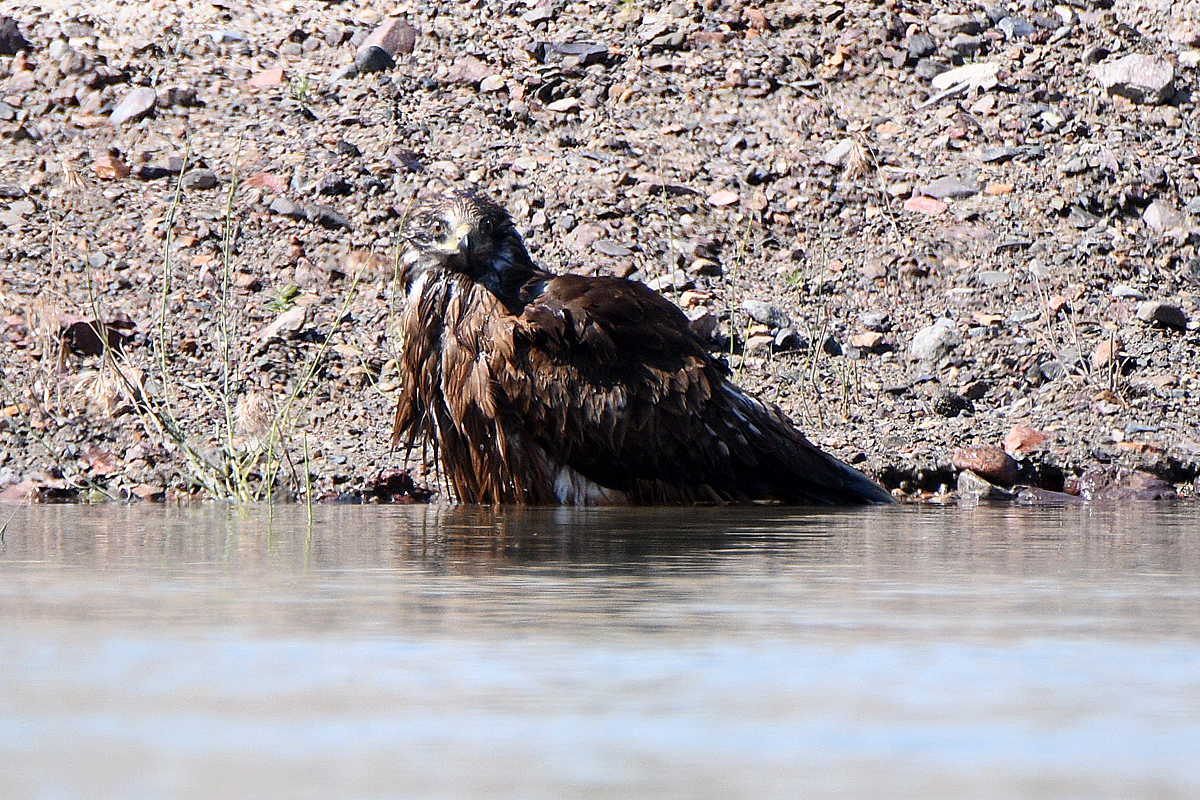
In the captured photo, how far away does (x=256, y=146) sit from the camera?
9625mm

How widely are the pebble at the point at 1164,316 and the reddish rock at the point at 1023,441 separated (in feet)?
5.09

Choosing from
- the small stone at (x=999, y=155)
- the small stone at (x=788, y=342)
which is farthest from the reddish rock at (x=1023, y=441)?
the small stone at (x=999, y=155)

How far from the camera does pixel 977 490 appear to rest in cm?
635

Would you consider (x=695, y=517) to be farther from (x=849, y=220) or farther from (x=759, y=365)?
(x=849, y=220)

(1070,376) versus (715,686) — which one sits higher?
(1070,376)

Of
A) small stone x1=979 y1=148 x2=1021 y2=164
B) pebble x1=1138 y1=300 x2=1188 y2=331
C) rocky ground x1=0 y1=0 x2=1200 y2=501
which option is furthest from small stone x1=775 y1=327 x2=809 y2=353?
small stone x1=979 y1=148 x2=1021 y2=164

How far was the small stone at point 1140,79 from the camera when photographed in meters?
10.1

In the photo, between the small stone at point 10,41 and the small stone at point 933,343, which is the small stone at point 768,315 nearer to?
the small stone at point 933,343

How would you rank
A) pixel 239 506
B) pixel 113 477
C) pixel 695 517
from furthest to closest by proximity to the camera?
pixel 113 477, pixel 239 506, pixel 695 517

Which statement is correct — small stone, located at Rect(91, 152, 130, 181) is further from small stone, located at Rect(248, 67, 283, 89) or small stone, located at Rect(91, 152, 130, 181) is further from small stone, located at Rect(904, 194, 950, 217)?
small stone, located at Rect(904, 194, 950, 217)

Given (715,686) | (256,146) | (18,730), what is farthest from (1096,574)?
(256,146)

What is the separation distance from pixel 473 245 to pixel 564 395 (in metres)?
0.67

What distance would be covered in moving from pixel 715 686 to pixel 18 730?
684mm

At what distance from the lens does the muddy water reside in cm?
128
